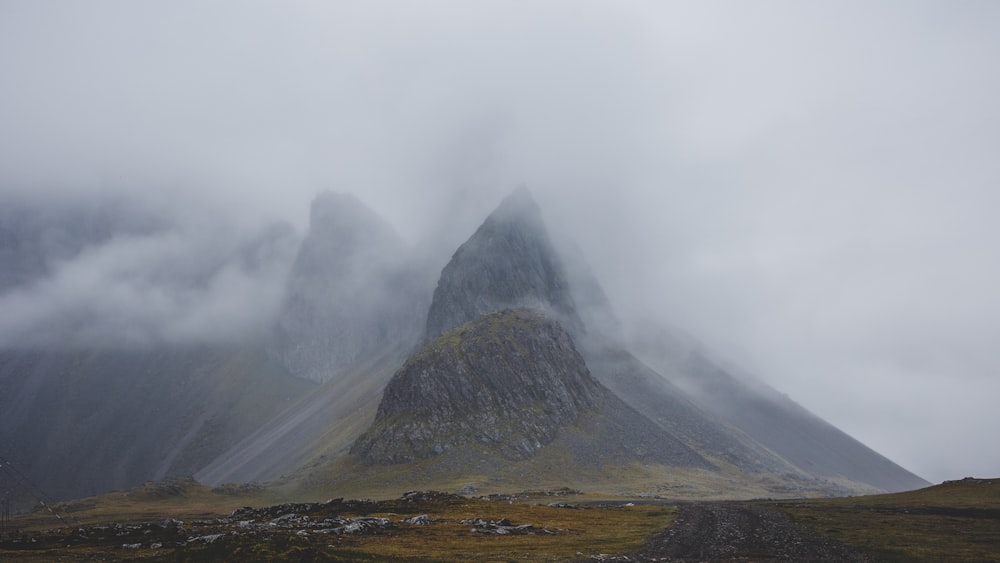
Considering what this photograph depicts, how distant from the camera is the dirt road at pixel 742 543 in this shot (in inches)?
1909

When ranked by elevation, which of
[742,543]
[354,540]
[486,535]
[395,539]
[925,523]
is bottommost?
[486,535]

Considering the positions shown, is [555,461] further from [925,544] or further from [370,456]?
[925,544]

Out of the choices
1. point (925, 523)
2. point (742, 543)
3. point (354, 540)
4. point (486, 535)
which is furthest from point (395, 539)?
point (925, 523)

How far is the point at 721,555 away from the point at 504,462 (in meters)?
152

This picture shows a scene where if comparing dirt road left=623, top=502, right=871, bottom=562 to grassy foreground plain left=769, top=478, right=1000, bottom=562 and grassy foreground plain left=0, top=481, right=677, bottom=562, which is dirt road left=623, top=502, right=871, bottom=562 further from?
grassy foreground plain left=0, top=481, right=677, bottom=562

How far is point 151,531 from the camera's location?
212 feet

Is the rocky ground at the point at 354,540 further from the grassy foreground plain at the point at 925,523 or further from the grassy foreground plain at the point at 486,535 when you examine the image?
the grassy foreground plain at the point at 925,523

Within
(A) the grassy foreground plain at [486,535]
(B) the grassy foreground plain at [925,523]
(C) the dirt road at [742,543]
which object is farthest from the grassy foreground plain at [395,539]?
(B) the grassy foreground plain at [925,523]

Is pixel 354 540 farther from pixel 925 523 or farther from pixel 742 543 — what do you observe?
pixel 925 523

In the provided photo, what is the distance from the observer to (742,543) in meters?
55.8

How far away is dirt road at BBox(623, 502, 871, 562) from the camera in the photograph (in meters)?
48.5

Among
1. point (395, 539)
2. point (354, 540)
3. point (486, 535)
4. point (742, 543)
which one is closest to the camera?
point (742, 543)

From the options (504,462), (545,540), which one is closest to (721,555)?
(545,540)

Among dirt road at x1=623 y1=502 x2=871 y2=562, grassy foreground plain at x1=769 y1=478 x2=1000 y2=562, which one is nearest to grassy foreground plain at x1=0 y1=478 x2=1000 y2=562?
grassy foreground plain at x1=769 y1=478 x2=1000 y2=562
